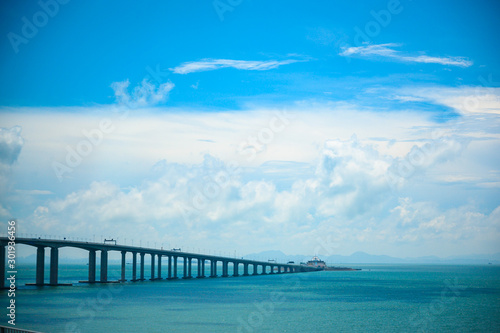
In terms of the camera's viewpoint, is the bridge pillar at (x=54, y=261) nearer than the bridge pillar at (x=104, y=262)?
Yes

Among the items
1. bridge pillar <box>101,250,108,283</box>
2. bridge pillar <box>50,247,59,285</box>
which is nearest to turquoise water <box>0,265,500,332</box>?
bridge pillar <box>50,247,59,285</box>

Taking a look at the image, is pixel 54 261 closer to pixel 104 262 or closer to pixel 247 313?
pixel 104 262

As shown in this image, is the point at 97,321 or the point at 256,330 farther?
the point at 97,321

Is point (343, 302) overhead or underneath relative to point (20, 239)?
underneath

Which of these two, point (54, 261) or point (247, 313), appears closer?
point (247, 313)

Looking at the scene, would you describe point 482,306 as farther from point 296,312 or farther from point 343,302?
point 296,312

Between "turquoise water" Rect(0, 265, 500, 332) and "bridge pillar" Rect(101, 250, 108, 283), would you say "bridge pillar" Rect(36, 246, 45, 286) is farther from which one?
"bridge pillar" Rect(101, 250, 108, 283)

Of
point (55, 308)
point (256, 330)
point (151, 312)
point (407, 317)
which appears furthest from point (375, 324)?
point (55, 308)

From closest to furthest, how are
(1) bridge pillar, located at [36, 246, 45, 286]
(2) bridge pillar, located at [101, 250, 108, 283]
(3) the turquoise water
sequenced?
(3) the turquoise water → (1) bridge pillar, located at [36, 246, 45, 286] → (2) bridge pillar, located at [101, 250, 108, 283]

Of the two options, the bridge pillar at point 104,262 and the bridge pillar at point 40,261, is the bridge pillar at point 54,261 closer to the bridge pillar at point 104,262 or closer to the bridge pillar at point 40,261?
the bridge pillar at point 40,261

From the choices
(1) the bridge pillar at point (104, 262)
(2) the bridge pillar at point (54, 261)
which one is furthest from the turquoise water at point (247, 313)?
(1) the bridge pillar at point (104, 262)

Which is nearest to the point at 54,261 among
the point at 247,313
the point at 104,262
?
the point at 104,262
